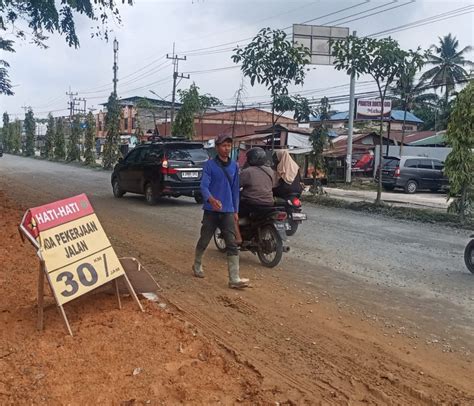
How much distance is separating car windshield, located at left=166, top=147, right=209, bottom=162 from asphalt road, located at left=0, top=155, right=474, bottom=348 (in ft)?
4.38

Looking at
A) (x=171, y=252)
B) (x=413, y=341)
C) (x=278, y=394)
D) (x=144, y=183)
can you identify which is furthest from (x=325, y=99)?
(x=278, y=394)

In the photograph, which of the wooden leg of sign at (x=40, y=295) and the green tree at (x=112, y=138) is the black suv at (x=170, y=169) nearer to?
the wooden leg of sign at (x=40, y=295)

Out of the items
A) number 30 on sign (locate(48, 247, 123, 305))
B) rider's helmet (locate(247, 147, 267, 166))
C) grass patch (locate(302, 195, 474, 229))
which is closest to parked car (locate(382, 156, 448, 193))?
grass patch (locate(302, 195, 474, 229))

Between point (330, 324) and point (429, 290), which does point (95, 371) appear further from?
point (429, 290)

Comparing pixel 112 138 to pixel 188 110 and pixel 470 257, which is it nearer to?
pixel 188 110

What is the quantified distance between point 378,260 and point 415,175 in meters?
17.4

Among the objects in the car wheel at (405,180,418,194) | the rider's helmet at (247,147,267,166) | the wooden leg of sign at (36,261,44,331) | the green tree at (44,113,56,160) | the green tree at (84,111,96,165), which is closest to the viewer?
the wooden leg of sign at (36,261,44,331)

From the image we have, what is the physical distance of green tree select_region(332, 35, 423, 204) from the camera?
14.4 meters

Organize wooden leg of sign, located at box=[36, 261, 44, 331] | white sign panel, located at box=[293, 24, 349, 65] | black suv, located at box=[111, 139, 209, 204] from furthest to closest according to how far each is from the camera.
→ white sign panel, located at box=[293, 24, 349, 65], black suv, located at box=[111, 139, 209, 204], wooden leg of sign, located at box=[36, 261, 44, 331]

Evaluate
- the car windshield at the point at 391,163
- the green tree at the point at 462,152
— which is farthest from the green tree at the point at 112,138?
the green tree at the point at 462,152

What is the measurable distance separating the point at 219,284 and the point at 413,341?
2431 millimetres

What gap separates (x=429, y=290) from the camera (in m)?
6.56

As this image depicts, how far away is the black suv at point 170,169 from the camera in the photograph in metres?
14.2

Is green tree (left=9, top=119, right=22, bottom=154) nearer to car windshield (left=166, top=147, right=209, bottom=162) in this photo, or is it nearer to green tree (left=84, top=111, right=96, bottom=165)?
green tree (left=84, top=111, right=96, bottom=165)
